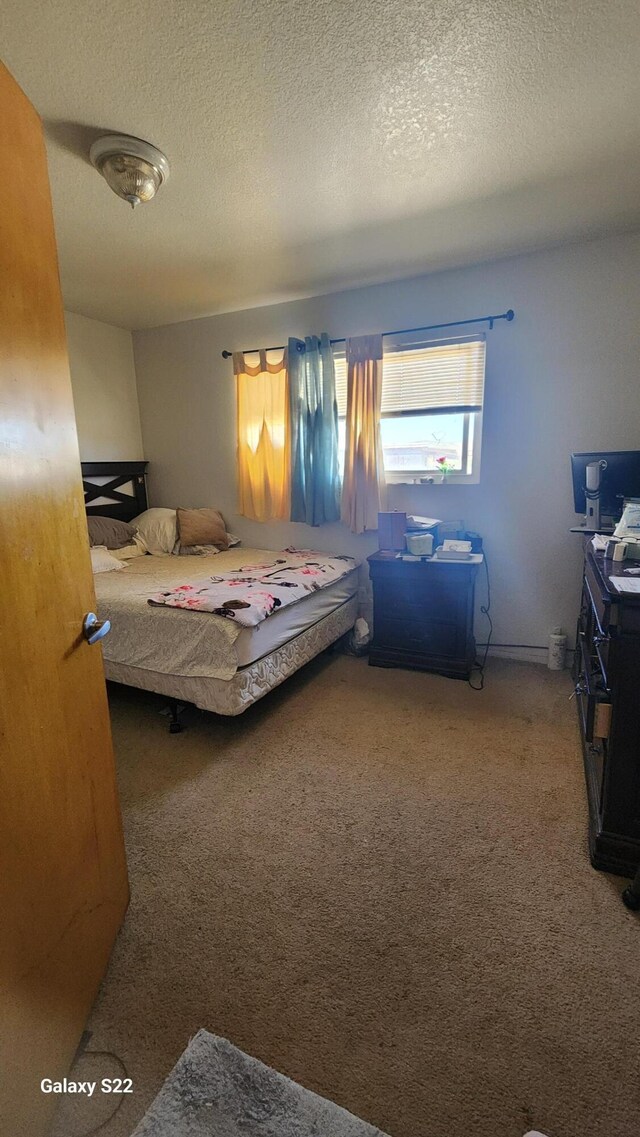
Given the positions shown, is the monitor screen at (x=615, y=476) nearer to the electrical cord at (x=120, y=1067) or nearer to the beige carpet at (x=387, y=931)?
the beige carpet at (x=387, y=931)

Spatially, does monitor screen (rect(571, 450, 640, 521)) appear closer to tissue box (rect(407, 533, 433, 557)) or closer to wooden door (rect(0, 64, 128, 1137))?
tissue box (rect(407, 533, 433, 557))

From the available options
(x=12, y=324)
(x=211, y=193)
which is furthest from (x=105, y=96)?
(x=12, y=324)

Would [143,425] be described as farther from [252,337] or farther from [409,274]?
→ [409,274]

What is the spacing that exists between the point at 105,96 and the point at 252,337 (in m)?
2.12

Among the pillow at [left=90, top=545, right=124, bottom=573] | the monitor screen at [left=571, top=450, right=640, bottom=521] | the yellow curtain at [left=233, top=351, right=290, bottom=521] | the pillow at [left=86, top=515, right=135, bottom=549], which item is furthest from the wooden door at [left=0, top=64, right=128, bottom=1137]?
the pillow at [left=86, top=515, right=135, bottom=549]

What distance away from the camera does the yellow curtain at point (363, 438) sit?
3133mm

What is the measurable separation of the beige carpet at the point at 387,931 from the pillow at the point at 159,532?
1787 mm

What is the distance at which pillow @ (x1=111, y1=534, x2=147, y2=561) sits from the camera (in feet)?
11.5

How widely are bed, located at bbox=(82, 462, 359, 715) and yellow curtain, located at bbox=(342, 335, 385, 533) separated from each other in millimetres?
652

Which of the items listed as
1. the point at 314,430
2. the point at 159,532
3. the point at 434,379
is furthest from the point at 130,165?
the point at 159,532

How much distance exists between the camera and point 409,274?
118 inches

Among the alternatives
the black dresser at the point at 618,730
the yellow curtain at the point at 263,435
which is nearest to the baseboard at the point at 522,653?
the black dresser at the point at 618,730

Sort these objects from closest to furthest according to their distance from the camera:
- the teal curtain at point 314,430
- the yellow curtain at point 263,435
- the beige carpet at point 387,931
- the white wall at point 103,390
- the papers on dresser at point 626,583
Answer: the beige carpet at point 387,931 → the papers on dresser at point 626,583 → the teal curtain at point 314,430 → the yellow curtain at point 263,435 → the white wall at point 103,390

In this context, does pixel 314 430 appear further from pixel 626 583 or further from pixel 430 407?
pixel 626 583
